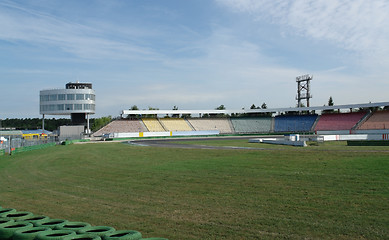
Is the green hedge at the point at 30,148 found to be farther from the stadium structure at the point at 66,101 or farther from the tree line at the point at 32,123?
the tree line at the point at 32,123

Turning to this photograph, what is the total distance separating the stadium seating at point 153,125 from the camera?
314 feet

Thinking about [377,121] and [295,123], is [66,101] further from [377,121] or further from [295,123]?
[377,121]

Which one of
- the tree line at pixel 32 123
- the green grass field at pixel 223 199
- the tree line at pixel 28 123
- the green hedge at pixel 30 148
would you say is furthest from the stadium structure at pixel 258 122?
the tree line at pixel 28 123

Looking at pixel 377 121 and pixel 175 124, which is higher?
pixel 377 121

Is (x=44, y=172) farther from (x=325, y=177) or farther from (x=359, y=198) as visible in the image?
(x=359, y=198)

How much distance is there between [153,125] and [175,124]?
7.43m

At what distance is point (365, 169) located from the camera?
755 inches

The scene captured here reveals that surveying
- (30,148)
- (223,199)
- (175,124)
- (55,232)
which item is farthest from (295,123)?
(55,232)

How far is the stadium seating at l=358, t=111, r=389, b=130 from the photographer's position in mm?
77938

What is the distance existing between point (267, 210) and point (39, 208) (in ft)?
27.2

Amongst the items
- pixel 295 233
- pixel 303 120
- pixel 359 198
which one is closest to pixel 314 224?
pixel 295 233

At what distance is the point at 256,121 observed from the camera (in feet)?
350

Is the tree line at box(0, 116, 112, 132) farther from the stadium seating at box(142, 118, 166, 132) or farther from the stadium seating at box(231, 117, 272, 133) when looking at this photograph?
the stadium seating at box(231, 117, 272, 133)

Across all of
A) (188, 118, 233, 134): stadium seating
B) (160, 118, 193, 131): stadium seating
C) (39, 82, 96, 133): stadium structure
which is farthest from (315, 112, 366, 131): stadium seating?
(39, 82, 96, 133): stadium structure
